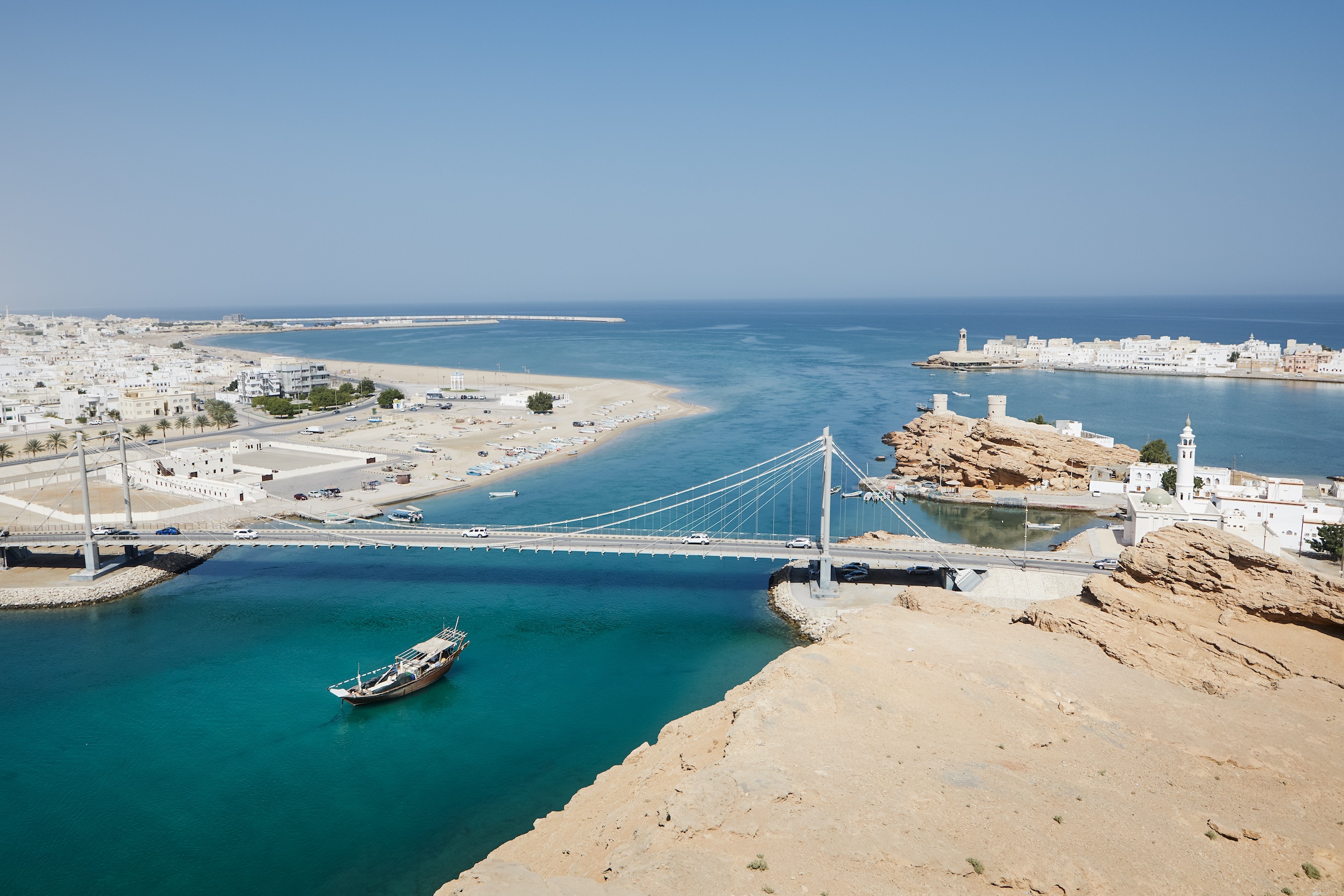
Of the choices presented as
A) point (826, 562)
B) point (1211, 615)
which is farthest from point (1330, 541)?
point (826, 562)

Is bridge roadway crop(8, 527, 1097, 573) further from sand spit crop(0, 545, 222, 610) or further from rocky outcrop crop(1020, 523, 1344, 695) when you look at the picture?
rocky outcrop crop(1020, 523, 1344, 695)

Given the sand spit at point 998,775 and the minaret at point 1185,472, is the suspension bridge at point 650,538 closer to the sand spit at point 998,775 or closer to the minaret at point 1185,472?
the minaret at point 1185,472

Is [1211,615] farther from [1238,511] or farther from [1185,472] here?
[1185,472]

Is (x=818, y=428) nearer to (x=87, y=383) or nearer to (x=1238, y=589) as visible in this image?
(x=1238, y=589)

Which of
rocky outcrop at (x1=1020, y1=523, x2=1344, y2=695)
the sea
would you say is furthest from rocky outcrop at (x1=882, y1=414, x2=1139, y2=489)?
rocky outcrop at (x1=1020, y1=523, x2=1344, y2=695)

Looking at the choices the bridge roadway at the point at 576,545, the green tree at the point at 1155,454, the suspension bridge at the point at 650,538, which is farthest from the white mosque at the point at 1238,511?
the green tree at the point at 1155,454

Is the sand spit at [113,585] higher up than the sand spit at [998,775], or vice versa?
the sand spit at [998,775]

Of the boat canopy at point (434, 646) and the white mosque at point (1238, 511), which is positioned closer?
the boat canopy at point (434, 646)

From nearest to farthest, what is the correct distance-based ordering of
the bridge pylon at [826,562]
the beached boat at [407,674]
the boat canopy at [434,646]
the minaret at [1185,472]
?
the beached boat at [407,674]
the boat canopy at [434,646]
the bridge pylon at [826,562]
the minaret at [1185,472]

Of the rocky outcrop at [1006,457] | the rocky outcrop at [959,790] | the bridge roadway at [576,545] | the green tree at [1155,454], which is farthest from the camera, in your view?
the green tree at [1155,454]
